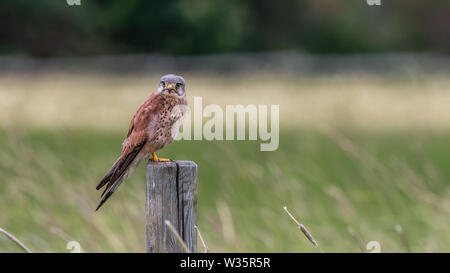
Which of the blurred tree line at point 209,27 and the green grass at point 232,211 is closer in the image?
the green grass at point 232,211

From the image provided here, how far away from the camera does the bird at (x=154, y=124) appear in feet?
10.0

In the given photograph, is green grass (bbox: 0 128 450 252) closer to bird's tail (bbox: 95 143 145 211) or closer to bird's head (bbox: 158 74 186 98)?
bird's tail (bbox: 95 143 145 211)

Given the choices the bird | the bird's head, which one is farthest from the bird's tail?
the bird's head

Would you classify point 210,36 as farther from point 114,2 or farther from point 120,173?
point 120,173

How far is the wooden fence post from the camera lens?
2963 millimetres

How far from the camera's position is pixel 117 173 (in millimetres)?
2893

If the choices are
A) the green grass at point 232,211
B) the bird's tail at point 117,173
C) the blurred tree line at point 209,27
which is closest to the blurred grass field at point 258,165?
the green grass at point 232,211

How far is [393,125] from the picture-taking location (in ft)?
63.2

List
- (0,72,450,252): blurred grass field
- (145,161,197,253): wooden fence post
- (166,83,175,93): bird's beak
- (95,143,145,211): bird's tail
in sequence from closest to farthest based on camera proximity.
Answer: (95,143,145,211): bird's tail
(145,161,197,253): wooden fence post
(166,83,175,93): bird's beak
(0,72,450,252): blurred grass field

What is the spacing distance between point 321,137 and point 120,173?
14851 mm

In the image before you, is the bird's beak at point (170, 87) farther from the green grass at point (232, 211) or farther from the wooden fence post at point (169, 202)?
the green grass at point (232, 211)

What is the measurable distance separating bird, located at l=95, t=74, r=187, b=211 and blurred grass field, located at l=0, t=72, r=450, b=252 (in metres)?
0.47
